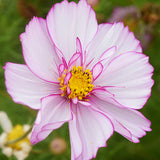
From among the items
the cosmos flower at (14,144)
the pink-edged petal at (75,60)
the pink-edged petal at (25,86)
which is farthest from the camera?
the cosmos flower at (14,144)

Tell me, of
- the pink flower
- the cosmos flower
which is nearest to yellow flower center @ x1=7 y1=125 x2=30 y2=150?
the cosmos flower

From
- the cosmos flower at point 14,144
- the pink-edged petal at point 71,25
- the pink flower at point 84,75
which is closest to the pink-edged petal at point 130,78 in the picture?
the pink flower at point 84,75

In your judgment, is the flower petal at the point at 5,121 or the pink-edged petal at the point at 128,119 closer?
the pink-edged petal at the point at 128,119

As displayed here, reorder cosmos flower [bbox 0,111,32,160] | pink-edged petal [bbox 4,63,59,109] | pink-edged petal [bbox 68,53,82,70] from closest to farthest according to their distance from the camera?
1. pink-edged petal [bbox 4,63,59,109]
2. pink-edged petal [bbox 68,53,82,70]
3. cosmos flower [bbox 0,111,32,160]

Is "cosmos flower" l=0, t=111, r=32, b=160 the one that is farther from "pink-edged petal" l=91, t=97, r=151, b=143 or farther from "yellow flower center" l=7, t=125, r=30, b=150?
"pink-edged petal" l=91, t=97, r=151, b=143

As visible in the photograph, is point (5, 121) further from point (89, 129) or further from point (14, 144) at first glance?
point (89, 129)

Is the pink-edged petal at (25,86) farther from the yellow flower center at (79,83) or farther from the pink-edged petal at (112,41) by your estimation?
the pink-edged petal at (112,41)
